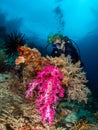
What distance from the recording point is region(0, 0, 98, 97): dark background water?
95.1 feet

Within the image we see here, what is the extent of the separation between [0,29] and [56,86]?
54.5ft

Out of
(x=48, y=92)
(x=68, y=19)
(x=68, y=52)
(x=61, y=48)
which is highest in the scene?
(x=68, y=19)

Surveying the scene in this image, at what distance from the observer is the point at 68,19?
40.4 metres

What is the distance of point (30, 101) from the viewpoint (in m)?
6.33

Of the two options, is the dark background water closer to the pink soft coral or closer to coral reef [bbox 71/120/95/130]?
coral reef [bbox 71/120/95/130]

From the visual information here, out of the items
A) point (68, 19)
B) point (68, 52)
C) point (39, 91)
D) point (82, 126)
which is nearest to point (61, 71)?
point (39, 91)

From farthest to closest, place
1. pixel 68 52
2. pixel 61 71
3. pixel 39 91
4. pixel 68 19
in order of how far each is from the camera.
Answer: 1. pixel 68 19
2. pixel 68 52
3. pixel 61 71
4. pixel 39 91

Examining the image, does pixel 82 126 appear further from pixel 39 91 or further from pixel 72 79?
pixel 39 91

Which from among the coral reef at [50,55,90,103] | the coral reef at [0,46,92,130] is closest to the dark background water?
the coral reef at [0,46,92,130]

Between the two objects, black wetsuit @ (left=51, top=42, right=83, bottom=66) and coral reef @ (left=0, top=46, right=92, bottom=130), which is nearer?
coral reef @ (left=0, top=46, right=92, bottom=130)

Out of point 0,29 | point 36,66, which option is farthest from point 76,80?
point 0,29

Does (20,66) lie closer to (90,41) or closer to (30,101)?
(30,101)

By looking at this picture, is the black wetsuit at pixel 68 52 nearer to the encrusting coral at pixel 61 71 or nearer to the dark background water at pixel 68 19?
the encrusting coral at pixel 61 71

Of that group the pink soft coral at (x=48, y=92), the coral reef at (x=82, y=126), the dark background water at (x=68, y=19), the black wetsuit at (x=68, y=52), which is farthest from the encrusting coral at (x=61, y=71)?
the dark background water at (x=68, y=19)
